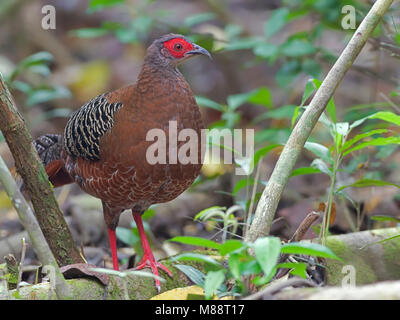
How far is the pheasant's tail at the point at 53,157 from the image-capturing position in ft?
13.8

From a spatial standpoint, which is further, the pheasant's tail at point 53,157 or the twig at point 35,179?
the pheasant's tail at point 53,157

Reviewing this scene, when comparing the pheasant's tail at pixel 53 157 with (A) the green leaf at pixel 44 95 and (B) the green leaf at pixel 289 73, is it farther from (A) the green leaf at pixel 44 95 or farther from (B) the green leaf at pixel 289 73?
(B) the green leaf at pixel 289 73

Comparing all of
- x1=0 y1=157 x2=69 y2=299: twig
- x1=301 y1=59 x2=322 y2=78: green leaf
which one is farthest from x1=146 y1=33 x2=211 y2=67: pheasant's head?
x1=301 y1=59 x2=322 y2=78: green leaf

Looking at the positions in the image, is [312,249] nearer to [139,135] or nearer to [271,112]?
[139,135]

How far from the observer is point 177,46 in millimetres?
3803

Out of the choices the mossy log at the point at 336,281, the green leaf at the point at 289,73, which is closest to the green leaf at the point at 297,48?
the green leaf at the point at 289,73

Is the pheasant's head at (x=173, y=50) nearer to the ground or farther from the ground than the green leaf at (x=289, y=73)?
farther from the ground

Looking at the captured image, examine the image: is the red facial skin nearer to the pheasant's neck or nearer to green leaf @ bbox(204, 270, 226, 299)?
the pheasant's neck

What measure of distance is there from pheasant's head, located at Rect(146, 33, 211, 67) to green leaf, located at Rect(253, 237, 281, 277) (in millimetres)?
1867

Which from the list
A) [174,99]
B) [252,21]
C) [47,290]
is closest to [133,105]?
[174,99]
